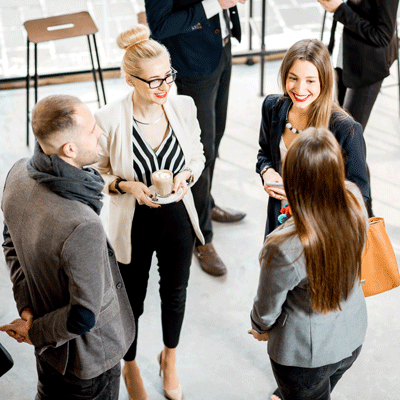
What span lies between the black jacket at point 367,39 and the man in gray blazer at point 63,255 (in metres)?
1.85

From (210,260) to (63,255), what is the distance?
180cm

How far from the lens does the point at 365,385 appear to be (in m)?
2.41

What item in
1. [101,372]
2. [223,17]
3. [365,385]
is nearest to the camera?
[101,372]

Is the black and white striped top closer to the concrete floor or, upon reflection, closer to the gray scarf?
the gray scarf

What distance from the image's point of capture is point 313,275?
1.42 metres

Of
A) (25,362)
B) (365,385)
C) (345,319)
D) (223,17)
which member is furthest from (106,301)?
(223,17)

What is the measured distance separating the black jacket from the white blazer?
119 cm

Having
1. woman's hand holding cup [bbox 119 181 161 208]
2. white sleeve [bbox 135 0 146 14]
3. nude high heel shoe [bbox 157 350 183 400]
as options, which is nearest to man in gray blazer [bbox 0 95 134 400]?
woman's hand holding cup [bbox 119 181 161 208]

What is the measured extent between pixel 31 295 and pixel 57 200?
0.41 meters

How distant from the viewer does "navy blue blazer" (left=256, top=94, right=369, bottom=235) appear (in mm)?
2055

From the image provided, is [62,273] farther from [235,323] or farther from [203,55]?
[203,55]

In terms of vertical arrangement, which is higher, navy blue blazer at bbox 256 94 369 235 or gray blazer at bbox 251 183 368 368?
navy blue blazer at bbox 256 94 369 235

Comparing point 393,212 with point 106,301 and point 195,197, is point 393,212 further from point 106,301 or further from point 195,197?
point 106,301

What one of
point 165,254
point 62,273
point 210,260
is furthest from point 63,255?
point 210,260
